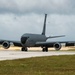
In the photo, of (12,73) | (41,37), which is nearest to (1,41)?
(41,37)

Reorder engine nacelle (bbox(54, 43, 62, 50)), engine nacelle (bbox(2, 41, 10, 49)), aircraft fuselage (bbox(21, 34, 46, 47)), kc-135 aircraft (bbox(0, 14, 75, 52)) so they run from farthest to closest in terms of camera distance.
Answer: engine nacelle (bbox(2, 41, 10, 49))
aircraft fuselage (bbox(21, 34, 46, 47))
kc-135 aircraft (bbox(0, 14, 75, 52))
engine nacelle (bbox(54, 43, 62, 50))

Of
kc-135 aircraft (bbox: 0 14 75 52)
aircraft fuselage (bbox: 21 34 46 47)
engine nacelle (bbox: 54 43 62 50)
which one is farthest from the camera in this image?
aircraft fuselage (bbox: 21 34 46 47)

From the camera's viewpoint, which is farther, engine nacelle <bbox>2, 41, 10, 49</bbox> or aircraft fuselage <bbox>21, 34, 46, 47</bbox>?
engine nacelle <bbox>2, 41, 10, 49</bbox>

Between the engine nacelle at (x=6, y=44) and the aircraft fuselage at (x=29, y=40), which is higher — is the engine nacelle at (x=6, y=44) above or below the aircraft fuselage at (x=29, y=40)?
below

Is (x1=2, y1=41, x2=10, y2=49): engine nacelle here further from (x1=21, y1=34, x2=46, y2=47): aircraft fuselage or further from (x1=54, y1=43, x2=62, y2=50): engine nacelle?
(x1=54, y1=43, x2=62, y2=50): engine nacelle

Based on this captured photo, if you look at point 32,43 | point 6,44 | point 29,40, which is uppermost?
point 29,40

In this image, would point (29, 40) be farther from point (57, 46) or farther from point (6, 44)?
point (57, 46)

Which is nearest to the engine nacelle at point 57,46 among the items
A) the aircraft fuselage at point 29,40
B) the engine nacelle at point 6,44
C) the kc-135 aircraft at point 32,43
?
the kc-135 aircraft at point 32,43

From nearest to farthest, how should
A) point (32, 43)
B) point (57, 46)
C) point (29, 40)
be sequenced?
point (57, 46) < point (29, 40) < point (32, 43)

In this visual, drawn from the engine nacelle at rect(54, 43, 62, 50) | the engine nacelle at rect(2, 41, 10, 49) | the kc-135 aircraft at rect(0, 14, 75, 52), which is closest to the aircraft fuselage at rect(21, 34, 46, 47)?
the kc-135 aircraft at rect(0, 14, 75, 52)

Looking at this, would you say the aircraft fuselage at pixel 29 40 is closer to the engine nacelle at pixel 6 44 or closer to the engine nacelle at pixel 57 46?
the engine nacelle at pixel 6 44

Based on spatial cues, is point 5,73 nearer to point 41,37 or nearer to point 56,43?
point 56,43

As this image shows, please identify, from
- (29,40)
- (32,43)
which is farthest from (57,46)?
(32,43)

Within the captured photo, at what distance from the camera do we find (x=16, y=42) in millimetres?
80750
